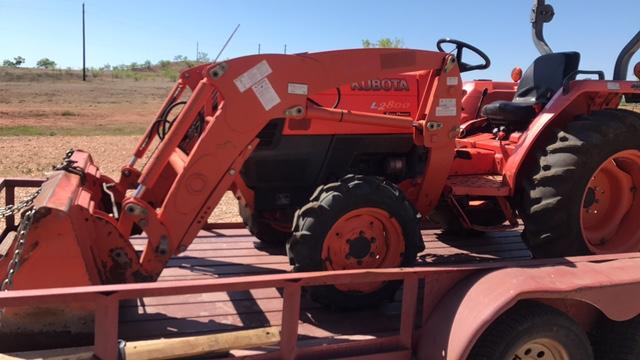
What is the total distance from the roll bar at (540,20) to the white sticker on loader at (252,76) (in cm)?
314

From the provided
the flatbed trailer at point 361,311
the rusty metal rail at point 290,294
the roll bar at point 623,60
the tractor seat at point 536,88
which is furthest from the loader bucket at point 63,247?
the roll bar at point 623,60

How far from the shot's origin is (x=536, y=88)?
4.70m

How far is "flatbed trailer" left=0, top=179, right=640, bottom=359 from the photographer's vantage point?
2.34 meters

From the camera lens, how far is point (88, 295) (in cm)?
226

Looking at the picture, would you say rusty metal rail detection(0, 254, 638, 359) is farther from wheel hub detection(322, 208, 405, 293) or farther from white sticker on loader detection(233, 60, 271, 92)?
white sticker on loader detection(233, 60, 271, 92)

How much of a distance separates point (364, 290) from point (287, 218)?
1.31 metres

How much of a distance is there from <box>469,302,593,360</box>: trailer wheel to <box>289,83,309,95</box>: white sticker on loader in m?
1.71

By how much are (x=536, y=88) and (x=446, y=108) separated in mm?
1332

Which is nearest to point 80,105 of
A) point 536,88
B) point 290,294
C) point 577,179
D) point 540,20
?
point 540,20

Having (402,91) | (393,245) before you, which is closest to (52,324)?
(393,245)

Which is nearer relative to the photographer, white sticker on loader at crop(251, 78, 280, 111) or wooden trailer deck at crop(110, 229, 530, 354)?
wooden trailer deck at crop(110, 229, 530, 354)

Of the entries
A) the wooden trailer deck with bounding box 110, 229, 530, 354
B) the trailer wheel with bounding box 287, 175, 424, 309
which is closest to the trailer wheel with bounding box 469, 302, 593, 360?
the wooden trailer deck with bounding box 110, 229, 530, 354

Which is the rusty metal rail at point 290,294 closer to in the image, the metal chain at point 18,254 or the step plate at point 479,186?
the metal chain at point 18,254

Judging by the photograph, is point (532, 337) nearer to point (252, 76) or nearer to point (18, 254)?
point (252, 76)
